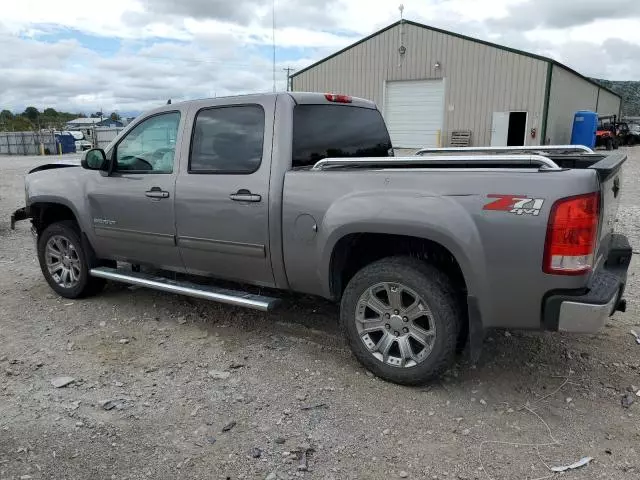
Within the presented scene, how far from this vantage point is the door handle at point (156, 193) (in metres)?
4.39

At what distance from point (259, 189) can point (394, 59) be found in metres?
22.4

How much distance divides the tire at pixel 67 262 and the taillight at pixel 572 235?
13.5ft

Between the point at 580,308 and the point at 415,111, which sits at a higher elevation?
the point at 415,111

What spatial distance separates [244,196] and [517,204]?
6.26 feet

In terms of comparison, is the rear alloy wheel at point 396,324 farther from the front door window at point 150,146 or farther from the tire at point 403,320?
the front door window at point 150,146

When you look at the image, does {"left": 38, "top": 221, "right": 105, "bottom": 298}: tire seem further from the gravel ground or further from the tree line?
the tree line

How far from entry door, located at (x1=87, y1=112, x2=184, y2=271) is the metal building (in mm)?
20235

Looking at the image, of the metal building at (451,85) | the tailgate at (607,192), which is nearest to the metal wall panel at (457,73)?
the metal building at (451,85)

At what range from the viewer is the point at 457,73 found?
23125mm

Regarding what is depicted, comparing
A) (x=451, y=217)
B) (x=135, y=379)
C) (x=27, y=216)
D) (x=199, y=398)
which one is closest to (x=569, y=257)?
(x=451, y=217)

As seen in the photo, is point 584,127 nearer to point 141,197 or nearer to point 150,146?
point 150,146

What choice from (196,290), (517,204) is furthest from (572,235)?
(196,290)

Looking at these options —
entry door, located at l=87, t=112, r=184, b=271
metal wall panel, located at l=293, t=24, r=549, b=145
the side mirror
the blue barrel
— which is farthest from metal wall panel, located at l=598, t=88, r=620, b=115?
the side mirror

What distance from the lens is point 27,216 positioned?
217 inches
